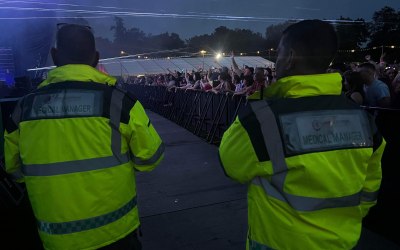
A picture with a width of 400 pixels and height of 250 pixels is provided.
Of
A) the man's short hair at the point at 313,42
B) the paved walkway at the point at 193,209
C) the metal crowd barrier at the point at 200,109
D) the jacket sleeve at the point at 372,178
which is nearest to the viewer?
the man's short hair at the point at 313,42

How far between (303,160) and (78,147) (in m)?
1.18

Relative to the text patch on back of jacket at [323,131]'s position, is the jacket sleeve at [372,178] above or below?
below

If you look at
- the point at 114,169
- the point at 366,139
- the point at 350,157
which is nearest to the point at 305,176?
the point at 350,157

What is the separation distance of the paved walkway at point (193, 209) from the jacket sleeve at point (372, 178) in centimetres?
191

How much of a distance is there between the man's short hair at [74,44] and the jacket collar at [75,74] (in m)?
0.07

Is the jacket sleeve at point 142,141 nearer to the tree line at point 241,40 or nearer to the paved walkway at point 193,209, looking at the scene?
the paved walkway at point 193,209

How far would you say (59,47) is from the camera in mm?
2016

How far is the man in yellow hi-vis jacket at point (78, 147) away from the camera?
6.14ft

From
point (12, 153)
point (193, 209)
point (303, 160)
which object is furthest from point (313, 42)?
point (193, 209)

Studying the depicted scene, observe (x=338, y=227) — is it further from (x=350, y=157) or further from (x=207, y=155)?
(x=207, y=155)

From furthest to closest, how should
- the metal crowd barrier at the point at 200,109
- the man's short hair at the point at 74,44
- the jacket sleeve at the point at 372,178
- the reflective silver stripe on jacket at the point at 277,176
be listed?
the metal crowd barrier at the point at 200,109 → the man's short hair at the point at 74,44 → the jacket sleeve at the point at 372,178 → the reflective silver stripe on jacket at the point at 277,176

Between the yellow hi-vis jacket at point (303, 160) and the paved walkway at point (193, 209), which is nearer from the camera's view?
the yellow hi-vis jacket at point (303, 160)

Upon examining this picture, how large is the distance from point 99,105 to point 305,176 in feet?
3.77

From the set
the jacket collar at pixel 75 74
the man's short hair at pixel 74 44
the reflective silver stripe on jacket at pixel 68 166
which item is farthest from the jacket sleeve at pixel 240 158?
the man's short hair at pixel 74 44
